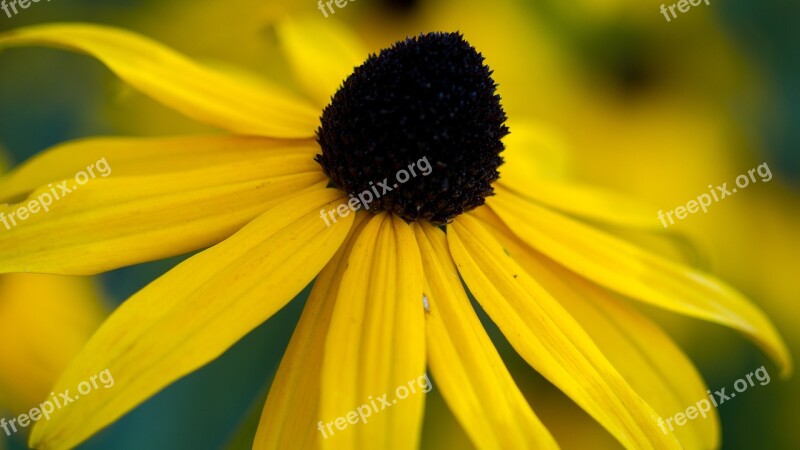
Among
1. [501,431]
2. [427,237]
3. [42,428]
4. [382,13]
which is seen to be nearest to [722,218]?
[382,13]

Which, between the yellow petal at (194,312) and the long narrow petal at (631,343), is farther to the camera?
the long narrow petal at (631,343)

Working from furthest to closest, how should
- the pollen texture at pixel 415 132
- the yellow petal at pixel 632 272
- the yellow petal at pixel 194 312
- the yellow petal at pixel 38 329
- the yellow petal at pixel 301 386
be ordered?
the yellow petal at pixel 38 329
the yellow petal at pixel 632 272
the pollen texture at pixel 415 132
the yellow petal at pixel 301 386
the yellow petal at pixel 194 312

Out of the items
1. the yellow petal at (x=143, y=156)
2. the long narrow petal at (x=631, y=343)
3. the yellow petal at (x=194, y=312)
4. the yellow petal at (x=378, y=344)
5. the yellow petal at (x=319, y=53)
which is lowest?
the long narrow petal at (x=631, y=343)

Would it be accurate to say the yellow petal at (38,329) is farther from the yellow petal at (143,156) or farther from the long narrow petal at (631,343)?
the long narrow petal at (631,343)

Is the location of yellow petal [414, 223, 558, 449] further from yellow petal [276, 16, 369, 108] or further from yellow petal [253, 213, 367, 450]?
yellow petal [276, 16, 369, 108]

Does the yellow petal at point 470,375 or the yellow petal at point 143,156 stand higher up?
the yellow petal at point 143,156

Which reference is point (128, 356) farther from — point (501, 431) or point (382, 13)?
point (382, 13)

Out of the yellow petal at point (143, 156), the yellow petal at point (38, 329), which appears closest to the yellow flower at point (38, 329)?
the yellow petal at point (38, 329)

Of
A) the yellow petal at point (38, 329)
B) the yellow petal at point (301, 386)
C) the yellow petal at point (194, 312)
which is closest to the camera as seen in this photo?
the yellow petal at point (194, 312)

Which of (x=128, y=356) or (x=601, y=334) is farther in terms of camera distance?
(x=601, y=334)
